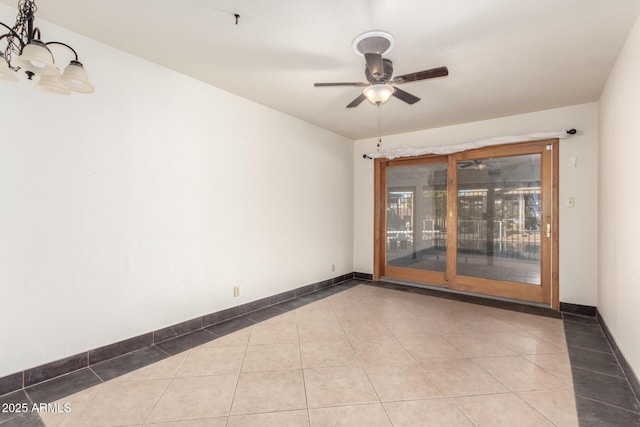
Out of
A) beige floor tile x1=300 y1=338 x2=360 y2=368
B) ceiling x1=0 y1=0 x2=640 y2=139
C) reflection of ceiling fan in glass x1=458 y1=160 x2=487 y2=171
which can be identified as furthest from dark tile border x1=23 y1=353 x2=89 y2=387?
reflection of ceiling fan in glass x1=458 y1=160 x2=487 y2=171

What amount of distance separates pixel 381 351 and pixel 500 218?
2875 millimetres

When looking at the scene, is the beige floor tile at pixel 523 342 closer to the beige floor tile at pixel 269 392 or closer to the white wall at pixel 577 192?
the white wall at pixel 577 192

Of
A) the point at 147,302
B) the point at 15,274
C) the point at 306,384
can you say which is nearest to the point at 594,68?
the point at 306,384

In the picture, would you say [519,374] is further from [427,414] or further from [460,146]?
[460,146]

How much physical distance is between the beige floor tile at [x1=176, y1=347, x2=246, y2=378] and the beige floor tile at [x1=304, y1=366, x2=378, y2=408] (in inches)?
24.0

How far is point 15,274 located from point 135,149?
4.14 ft

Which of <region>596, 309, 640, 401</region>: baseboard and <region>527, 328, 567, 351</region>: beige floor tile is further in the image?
<region>527, 328, 567, 351</region>: beige floor tile

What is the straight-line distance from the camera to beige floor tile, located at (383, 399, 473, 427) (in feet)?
5.96

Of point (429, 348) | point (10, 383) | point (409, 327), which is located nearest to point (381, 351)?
point (429, 348)

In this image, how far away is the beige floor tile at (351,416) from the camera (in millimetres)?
1810

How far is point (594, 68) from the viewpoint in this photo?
2.88 metres

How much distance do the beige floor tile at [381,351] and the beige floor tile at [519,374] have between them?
23.6 inches

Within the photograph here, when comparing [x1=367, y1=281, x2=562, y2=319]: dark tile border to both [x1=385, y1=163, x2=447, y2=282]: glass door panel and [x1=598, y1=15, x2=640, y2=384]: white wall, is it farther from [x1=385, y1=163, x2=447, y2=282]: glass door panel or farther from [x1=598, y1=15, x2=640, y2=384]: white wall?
[x1=598, y1=15, x2=640, y2=384]: white wall

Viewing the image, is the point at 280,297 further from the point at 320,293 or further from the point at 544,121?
the point at 544,121
